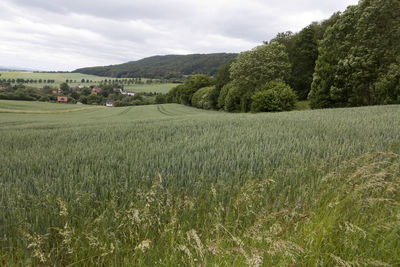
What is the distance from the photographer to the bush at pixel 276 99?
101ft

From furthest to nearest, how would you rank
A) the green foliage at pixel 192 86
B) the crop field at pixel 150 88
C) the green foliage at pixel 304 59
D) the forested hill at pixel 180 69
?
the forested hill at pixel 180 69, the crop field at pixel 150 88, the green foliage at pixel 192 86, the green foliage at pixel 304 59

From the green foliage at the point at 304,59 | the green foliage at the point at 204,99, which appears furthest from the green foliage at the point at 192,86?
the green foliage at the point at 304,59

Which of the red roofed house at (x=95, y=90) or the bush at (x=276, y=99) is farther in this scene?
the red roofed house at (x=95, y=90)

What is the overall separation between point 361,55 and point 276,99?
11.0m

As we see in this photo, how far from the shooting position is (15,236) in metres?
2.15

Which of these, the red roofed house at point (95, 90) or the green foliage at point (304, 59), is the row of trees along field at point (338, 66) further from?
the red roofed house at point (95, 90)

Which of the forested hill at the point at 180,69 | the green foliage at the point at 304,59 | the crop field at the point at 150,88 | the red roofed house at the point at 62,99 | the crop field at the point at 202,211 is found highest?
the forested hill at the point at 180,69

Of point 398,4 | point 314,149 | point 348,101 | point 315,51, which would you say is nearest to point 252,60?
point 315,51

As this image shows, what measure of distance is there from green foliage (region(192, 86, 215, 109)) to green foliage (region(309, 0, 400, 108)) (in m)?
33.6

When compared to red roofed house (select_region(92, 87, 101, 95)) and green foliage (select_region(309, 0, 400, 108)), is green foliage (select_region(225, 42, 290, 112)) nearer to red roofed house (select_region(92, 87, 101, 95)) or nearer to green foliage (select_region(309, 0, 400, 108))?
green foliage (select_region(309, 0, 400, 108))

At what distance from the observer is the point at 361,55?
2238cm

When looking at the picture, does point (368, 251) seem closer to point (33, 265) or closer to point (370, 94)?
point (33, 265)

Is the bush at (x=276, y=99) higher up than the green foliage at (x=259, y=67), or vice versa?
the green foliage at (x=259, y=67)

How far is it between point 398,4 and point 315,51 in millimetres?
20684
